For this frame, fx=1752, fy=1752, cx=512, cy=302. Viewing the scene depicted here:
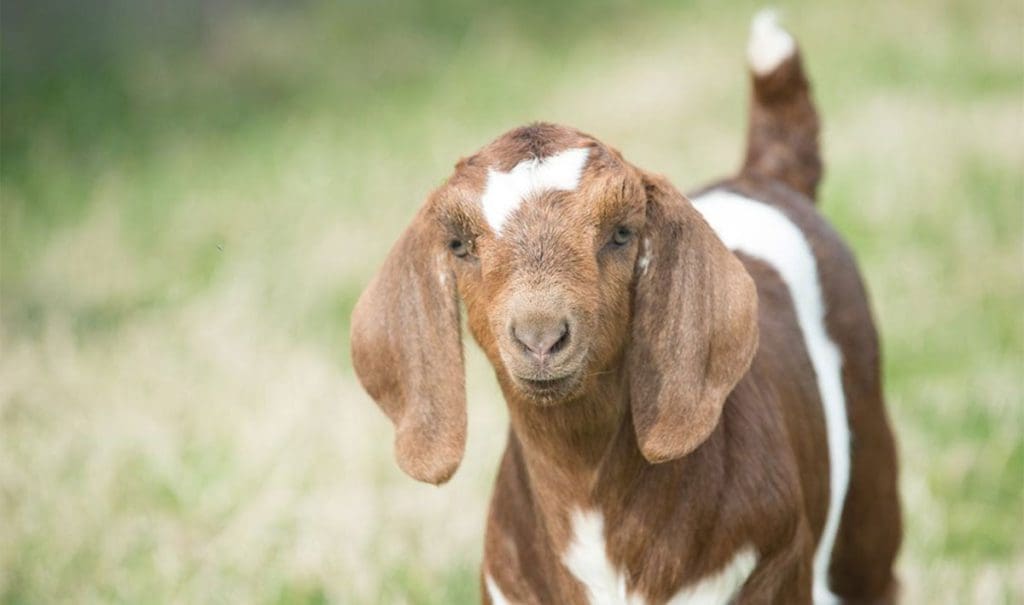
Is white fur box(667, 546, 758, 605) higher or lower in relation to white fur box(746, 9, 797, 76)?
lower

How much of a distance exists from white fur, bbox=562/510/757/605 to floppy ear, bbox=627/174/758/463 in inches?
10.7

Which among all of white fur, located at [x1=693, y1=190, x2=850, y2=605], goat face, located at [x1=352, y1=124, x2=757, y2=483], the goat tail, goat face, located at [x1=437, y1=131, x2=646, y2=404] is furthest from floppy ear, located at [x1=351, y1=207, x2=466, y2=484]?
the goat tail

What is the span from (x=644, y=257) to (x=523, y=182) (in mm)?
298

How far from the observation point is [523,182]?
10.9 feet

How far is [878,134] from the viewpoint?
8.70 metres

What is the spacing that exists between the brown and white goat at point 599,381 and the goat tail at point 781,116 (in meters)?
0.98

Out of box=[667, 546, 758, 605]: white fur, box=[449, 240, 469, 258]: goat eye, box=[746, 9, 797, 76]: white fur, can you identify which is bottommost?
box=[667, 546, 758, 605]: white fur

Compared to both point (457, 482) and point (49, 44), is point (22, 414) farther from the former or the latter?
point (49, 44)

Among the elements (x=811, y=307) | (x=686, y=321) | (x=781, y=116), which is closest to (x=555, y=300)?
(x=686, y=321)

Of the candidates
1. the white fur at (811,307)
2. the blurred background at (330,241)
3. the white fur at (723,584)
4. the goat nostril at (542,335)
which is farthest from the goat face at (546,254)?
the blurred background at (330,241)

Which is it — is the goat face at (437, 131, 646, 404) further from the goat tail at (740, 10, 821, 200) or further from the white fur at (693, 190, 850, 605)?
A: the goat tail at (740, 10, 821, 200)

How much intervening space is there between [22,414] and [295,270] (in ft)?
6.21

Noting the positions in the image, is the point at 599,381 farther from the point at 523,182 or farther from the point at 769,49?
the point at 769,49

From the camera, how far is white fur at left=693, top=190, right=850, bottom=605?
4203 mm
